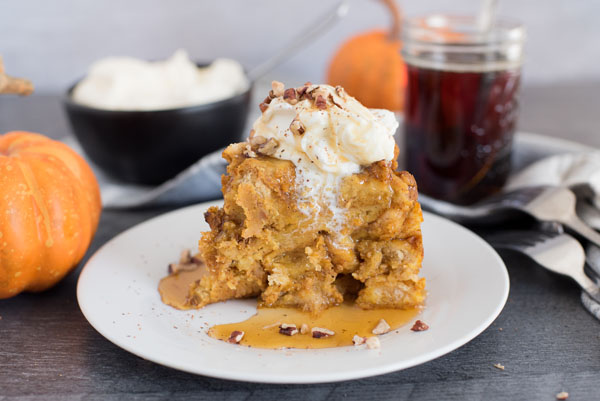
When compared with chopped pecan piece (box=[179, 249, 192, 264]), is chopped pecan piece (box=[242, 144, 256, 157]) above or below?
above

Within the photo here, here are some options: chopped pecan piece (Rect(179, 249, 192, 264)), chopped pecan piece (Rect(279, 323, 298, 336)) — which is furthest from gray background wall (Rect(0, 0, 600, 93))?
chopped pecan piece (Rect(279, 323, 298, 336))

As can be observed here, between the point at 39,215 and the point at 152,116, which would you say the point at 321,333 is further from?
the point at 152,116

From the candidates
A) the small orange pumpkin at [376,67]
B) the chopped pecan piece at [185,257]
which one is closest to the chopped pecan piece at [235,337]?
the chopped pecan piece at [185,257]

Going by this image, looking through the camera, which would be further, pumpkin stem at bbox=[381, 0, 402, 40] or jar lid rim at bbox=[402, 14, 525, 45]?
pumpkin stem at bbox=[381, 0, 402, 40]

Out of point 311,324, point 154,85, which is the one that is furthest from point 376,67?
point 311,324

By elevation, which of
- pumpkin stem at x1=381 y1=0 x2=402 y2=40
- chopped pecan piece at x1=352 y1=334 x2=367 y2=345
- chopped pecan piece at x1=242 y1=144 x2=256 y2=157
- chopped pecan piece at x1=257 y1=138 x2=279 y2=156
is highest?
chopped pecan piece at x1=257 y1=138 x2=279 y2=156

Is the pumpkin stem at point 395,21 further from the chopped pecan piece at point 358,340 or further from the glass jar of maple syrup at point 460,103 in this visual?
the chopped pecan piece at point 358,340

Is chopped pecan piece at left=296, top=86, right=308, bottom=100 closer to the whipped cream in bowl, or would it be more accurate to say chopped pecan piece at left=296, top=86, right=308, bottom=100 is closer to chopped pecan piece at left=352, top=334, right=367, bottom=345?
chopped pecan piece at left=352, top=334, right=367, bottom=345
